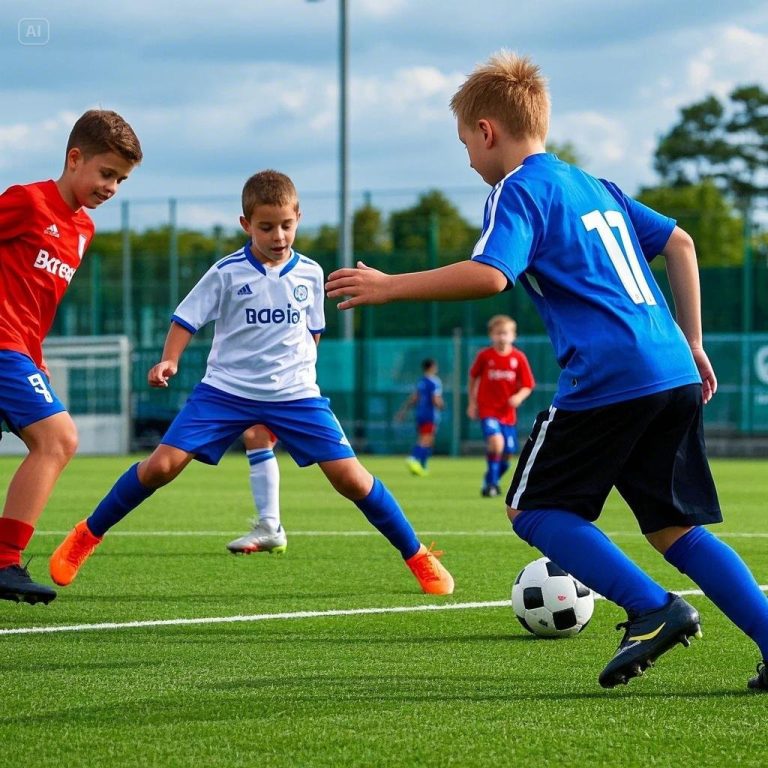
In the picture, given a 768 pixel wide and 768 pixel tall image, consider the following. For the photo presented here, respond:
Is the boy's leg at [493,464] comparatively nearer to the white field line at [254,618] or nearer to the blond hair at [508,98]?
the white field line at [254,618]

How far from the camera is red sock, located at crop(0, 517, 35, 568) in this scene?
17.8 feet

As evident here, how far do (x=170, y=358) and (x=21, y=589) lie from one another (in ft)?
4.23

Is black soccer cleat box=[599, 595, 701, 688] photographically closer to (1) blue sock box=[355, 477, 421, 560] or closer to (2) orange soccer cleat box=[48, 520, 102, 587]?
(1) blue sock box=[355, 477, 421, 560]

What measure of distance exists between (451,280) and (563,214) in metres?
0.46

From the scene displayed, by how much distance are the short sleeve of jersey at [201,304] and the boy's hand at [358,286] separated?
117 inches

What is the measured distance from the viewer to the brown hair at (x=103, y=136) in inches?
224

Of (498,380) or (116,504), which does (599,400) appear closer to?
(116,504)

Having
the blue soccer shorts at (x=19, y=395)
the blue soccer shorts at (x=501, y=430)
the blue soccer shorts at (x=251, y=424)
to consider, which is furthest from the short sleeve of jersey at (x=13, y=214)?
the blue soccer shorts at (x=501, y=430)

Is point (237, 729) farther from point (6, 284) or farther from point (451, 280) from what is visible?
point (6, 284)

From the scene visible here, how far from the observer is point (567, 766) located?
10.3 ft

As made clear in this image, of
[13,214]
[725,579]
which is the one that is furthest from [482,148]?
[13,214]

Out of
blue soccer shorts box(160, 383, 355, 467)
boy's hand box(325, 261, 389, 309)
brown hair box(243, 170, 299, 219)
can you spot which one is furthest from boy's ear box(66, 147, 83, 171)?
boy's hand box(325, 261, 389, 309)

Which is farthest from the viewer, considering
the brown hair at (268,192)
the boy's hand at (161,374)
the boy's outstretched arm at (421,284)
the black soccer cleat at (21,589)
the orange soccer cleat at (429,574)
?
the brown hair at (268,192)

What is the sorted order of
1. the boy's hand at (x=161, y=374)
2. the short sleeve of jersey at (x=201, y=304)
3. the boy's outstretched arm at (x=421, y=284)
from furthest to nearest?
the short sleeve of jersey at (x=201, y=304) < the boy's hand at (x=161, y=374) < the boy's outstretched arm at (x=421, y=284)
